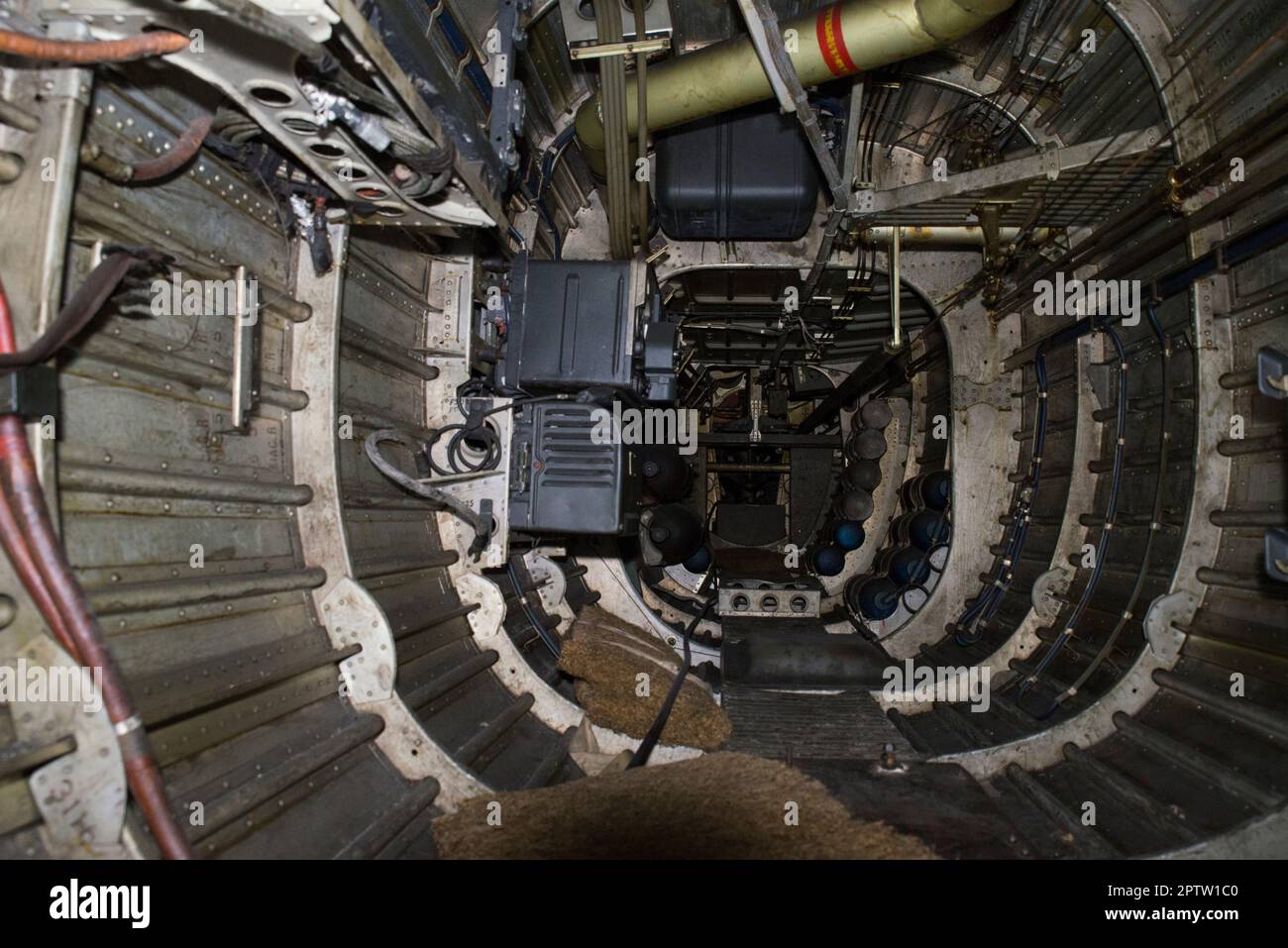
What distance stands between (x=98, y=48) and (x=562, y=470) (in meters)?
2.18

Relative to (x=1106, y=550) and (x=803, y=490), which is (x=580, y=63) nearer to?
(x=1106, y=550)

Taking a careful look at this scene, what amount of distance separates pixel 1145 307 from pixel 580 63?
3203mm

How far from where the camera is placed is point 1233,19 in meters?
2.65

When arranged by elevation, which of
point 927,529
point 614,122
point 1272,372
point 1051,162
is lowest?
point 927,529

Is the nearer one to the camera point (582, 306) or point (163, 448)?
point (163, 448)

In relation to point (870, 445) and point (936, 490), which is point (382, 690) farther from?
point (870, 445)

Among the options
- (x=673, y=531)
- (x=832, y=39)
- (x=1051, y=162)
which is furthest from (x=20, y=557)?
(x=673, y=531)

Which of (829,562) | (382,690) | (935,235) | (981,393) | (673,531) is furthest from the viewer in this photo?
(829,562)

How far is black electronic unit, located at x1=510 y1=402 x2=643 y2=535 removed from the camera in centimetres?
318

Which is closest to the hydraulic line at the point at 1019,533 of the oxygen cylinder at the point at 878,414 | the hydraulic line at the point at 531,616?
the oxygen cylinder at the point at 878,414

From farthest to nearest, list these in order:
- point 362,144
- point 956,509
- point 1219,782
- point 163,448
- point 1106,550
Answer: point 956,509, point 1106,550, point 1219,782, point 163,448, point 362,144

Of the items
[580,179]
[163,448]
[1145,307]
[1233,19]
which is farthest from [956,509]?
[163,448]

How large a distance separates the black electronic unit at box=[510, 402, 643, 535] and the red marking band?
189 cm

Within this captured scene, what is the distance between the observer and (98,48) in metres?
1.40
